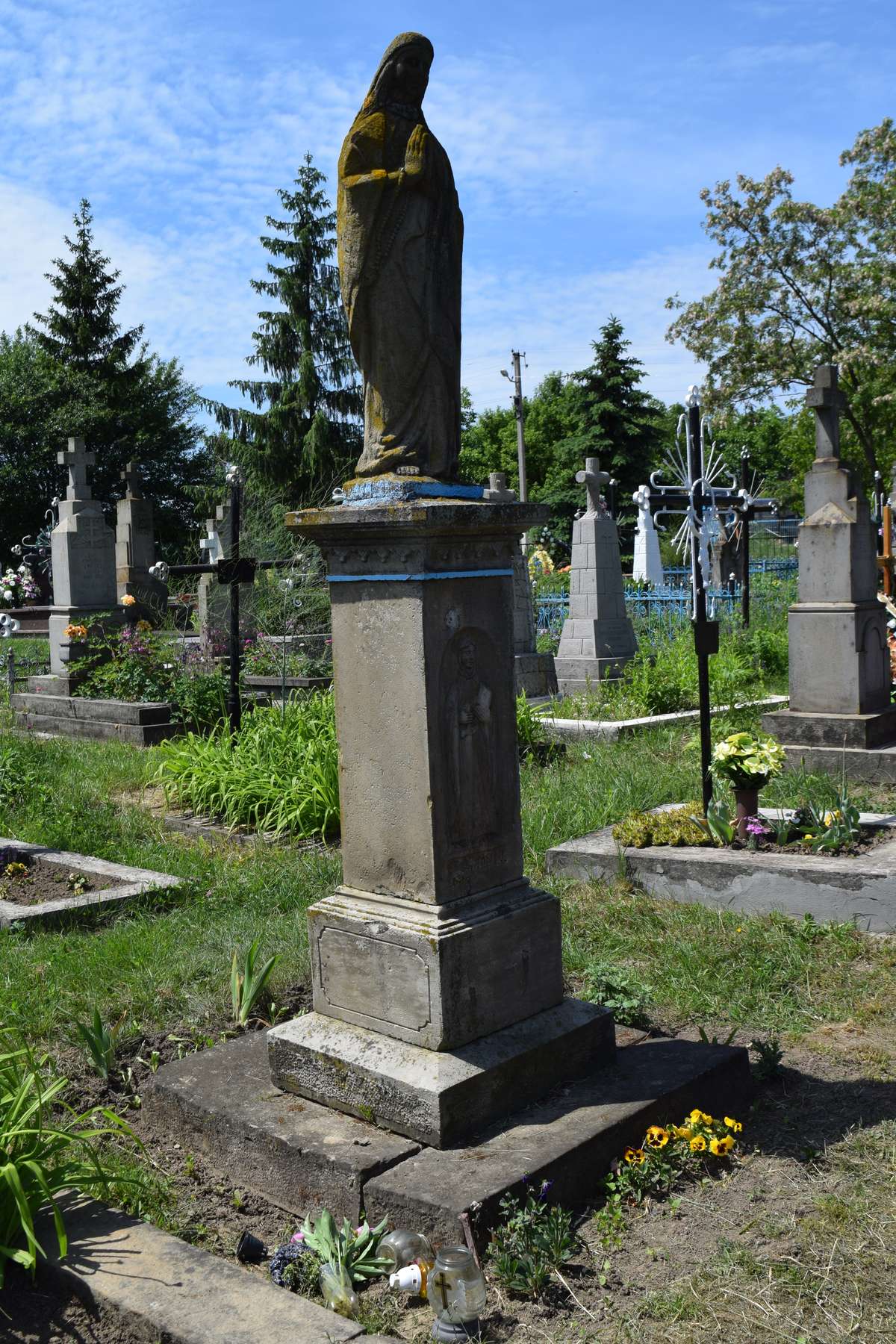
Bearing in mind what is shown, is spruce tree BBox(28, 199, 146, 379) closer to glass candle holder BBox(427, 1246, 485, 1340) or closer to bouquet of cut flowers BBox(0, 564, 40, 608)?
bouquet of cut flowers BBox(0, 564, 40, 608)

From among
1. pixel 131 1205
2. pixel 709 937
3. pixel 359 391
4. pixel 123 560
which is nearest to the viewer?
pixel 131 1205

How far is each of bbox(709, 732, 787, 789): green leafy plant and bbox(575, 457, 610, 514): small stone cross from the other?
8.51 meters

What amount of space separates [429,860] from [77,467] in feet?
43.3

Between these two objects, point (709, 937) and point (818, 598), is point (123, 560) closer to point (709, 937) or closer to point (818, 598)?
point (818, 598)

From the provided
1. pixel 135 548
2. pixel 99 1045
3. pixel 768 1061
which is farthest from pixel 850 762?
pixel 135 548

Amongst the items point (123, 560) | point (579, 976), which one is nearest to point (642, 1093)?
point (579, 976)

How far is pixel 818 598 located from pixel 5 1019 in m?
6.24

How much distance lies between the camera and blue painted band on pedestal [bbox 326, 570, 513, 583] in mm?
3693

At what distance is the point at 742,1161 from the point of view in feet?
11.9

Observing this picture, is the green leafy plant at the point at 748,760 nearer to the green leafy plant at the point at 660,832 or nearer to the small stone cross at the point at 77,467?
the green leafy plant at the point at 660,832

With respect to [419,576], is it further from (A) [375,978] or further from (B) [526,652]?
(B) [526,652]

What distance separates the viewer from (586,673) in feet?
45.3

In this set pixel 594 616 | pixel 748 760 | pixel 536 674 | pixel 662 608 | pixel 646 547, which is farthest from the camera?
pixel 646 547

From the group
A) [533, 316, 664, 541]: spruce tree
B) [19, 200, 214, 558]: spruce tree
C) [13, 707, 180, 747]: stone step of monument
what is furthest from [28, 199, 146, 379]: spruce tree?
[13, 707, 180, 747]: stone step of monument
